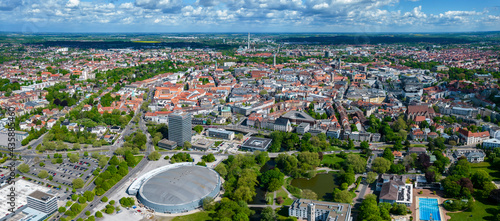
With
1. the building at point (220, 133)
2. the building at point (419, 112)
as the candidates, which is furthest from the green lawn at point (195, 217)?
the building at point (419, 112)

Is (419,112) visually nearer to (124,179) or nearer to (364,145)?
(364,145)

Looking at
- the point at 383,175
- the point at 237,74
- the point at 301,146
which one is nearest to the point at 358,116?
the point at 301,146

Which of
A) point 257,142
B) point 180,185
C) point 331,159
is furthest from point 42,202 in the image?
point 331,159

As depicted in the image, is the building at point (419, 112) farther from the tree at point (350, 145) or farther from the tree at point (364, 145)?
the tree at point (350, 145)

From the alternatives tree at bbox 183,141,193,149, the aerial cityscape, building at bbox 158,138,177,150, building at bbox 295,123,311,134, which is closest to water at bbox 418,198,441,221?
the aerial cityscape

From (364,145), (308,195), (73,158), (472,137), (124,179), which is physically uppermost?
(472,137)

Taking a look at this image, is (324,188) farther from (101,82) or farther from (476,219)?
(101,82)

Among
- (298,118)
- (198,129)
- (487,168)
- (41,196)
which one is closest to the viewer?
(41,196)
